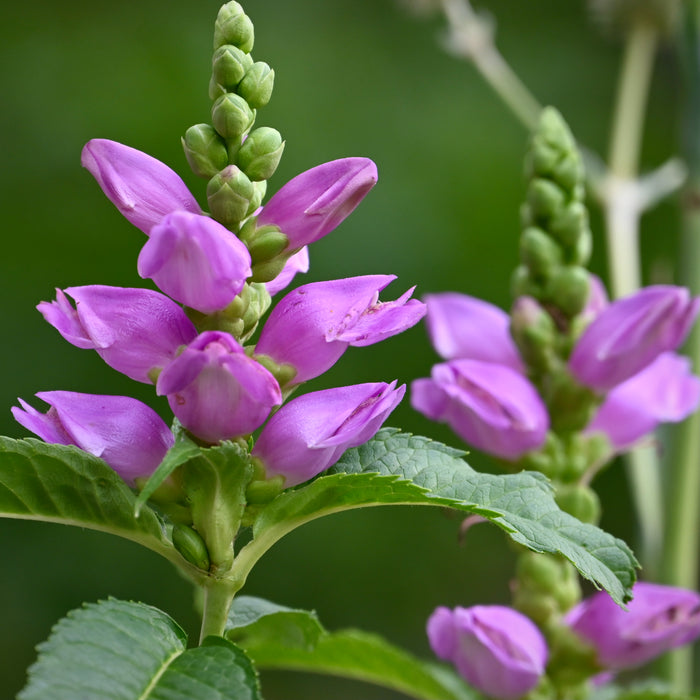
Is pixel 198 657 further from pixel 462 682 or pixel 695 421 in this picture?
pixel 695 421

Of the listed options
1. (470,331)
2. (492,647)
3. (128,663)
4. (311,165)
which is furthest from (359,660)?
(311,165)

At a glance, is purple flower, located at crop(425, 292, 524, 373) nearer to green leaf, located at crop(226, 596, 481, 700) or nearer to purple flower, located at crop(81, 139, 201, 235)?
green leaf, located at crop(226, 596, 481, 700)

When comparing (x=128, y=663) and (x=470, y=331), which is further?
(x=470, y=331)

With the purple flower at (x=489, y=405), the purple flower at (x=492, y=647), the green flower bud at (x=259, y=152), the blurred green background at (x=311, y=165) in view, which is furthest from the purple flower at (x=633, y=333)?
the blurred green background at (x=311, y=165)

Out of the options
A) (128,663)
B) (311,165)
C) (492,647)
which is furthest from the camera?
(311,165)

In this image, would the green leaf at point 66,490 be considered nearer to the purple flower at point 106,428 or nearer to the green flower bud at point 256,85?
the purple flower at point 106,428

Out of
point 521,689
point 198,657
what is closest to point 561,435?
point 521,689

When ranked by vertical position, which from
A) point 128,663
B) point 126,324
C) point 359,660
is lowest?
point 359,660

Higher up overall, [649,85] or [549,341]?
[649,85]

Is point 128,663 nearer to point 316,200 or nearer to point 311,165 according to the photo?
point 316,200
